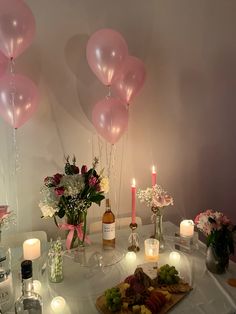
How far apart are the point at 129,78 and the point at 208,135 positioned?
0.87 m

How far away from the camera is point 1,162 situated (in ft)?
5.38

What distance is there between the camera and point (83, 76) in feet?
5.67

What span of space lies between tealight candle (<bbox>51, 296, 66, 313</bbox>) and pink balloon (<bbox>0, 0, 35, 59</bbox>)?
1.09 metres

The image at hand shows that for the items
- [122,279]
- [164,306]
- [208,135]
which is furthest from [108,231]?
[208,135]

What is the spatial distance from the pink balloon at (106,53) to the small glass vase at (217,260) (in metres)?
1.00

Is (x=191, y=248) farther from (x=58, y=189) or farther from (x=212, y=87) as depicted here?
(x=212, y=87)

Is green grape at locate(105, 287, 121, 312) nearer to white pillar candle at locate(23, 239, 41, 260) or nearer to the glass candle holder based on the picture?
the glass candle holder

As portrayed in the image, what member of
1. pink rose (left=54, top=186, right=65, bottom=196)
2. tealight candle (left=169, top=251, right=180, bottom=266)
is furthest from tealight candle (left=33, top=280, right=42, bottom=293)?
tealight candle (left=169, top=251, right=180, bottom=266)

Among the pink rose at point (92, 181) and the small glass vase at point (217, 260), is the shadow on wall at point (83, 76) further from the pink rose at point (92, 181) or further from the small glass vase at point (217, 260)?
the small glass vase at point (217, 260)

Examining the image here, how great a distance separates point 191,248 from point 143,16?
1.49 m

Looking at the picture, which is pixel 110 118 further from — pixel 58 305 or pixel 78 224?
pixel 58 305

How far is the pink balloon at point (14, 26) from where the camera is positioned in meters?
1.21

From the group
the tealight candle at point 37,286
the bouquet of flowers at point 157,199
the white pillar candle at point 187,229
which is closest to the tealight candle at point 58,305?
the tealight candle at point 37,286

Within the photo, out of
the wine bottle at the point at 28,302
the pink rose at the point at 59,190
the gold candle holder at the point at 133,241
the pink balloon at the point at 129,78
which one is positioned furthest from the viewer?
the pink balloon at the point at 129,78
